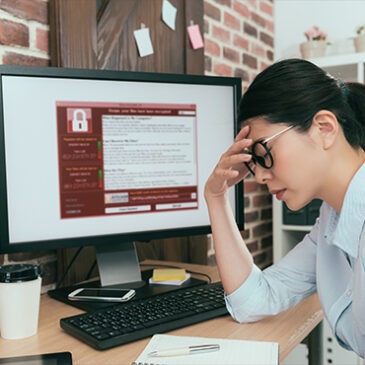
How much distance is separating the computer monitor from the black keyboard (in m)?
0.21

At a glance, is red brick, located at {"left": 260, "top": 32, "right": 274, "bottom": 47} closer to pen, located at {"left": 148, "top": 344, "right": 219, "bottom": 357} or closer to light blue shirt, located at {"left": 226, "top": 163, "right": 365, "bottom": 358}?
light blue shirt, located at {"left": 226, "top": 163, "right": 365, "bottom": 358}

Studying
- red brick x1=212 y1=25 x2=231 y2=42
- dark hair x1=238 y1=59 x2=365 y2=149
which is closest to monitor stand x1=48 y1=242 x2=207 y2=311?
dark hair x1=238 y1=59 x2=365 y2=149

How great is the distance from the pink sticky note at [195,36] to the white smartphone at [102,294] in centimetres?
98

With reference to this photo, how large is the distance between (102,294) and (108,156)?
1.06 feet

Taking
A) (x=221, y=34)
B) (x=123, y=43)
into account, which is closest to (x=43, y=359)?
(x=123, y=43)

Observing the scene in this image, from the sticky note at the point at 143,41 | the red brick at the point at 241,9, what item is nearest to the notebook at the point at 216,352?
the sticky note at the point at 143,41

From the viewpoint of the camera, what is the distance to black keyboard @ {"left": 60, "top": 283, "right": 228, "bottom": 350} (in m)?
0.87

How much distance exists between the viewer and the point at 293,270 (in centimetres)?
113

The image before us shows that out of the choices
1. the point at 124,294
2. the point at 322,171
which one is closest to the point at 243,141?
the point at 322,171

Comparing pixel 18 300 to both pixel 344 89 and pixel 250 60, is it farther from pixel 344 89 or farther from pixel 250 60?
pixel 250 60

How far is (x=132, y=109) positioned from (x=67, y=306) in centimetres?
49

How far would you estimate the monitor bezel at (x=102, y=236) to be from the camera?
3.39 ft

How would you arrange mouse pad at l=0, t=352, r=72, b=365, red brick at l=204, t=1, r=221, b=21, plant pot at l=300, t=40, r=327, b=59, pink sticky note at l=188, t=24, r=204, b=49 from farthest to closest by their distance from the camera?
1. plant pot at l=300, t=40, r=327, b=59
2. red brick at l=204, t=1, r=221, b=21
3. pink sticky note at l=188, t=24, r=204, b=49
4. mouse pad at l=0, t=352, r=72, b=365

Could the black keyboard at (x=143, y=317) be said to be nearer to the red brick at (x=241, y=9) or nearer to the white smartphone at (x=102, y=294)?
the white smartphone at (x=102, y=294)
